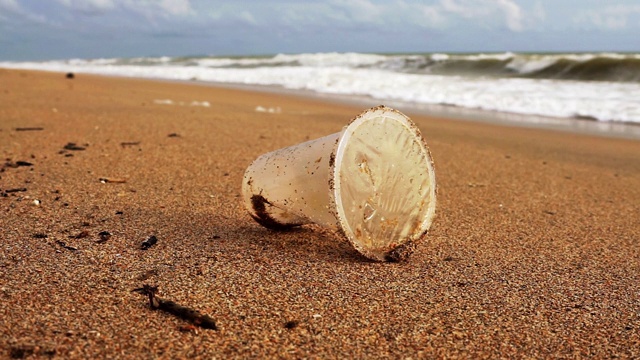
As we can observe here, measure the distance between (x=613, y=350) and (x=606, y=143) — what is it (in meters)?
5.74

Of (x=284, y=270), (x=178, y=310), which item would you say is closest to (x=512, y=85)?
(x=284, y=270)

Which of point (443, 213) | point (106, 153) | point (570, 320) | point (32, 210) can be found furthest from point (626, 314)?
point (106, 153)

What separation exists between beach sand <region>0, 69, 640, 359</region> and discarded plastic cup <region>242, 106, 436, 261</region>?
15cm

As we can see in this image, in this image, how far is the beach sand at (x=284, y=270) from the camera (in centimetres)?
178

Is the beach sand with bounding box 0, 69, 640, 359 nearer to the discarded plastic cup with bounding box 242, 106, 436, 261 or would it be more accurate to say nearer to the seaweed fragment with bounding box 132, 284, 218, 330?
the seaweed fragment with bounding box 132, 284, 218, 330

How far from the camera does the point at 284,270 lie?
2352 mm

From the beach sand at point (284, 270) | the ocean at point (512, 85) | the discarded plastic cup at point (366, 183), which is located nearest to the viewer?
the beach sand at point (284, 270)

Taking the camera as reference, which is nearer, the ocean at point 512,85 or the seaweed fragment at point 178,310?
the seaweed fragment at point 178,310

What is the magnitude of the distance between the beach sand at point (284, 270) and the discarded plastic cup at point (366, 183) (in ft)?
0.48

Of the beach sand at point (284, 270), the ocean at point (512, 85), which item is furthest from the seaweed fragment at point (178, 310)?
the ocean at point (512, 85)

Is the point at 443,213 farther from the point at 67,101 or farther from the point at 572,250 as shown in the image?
the point at 67,101

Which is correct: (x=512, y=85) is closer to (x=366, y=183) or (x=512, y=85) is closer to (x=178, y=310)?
(x=366, y=183)

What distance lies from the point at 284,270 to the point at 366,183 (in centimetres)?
46

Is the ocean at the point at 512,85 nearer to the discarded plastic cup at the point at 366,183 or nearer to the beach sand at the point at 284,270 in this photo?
the beach sand at the point at 284,270
